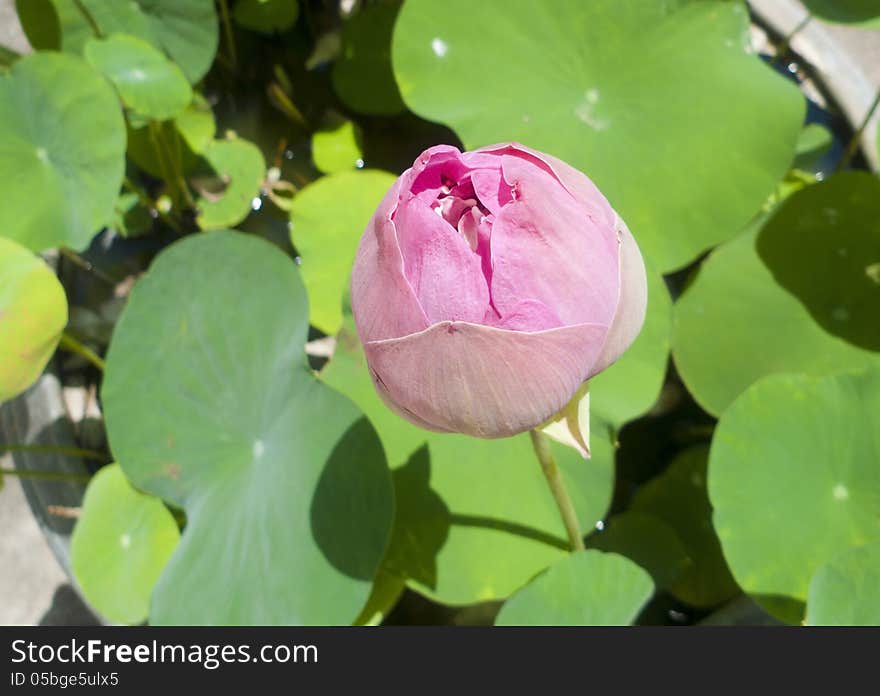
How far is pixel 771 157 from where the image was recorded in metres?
0.62

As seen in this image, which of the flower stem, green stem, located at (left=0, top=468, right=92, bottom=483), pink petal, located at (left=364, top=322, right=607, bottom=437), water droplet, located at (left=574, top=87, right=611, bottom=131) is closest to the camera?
pink petal, located at (left=364, top=322, right=607, bottom=437)

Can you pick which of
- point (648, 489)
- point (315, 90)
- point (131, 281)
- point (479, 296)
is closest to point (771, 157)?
point (648, 489)

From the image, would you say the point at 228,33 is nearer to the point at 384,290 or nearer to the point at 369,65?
the point at 369,65

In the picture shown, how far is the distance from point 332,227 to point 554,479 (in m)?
0.41

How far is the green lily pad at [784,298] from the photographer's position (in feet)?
2.17

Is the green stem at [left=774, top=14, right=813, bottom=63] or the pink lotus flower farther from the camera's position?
the green stem at [left=774, top=14, right=813, bottom=63]

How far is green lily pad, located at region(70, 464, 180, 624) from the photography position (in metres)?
0.67

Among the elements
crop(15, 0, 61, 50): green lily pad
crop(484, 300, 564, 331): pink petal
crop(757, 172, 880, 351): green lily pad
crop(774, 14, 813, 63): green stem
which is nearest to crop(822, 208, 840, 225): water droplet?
crop(757, 172, 880, 351): green lily pad

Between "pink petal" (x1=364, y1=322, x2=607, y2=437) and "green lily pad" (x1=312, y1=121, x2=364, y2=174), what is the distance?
0.60 metres

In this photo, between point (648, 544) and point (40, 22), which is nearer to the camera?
point (648, 544)

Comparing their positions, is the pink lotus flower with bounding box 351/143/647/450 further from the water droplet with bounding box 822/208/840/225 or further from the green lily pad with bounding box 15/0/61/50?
the green lily pad with bounding box 15/0/61/50

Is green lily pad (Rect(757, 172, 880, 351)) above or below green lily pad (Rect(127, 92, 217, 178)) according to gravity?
above

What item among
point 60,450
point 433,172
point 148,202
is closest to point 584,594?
point 433,172

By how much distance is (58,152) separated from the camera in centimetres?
69
